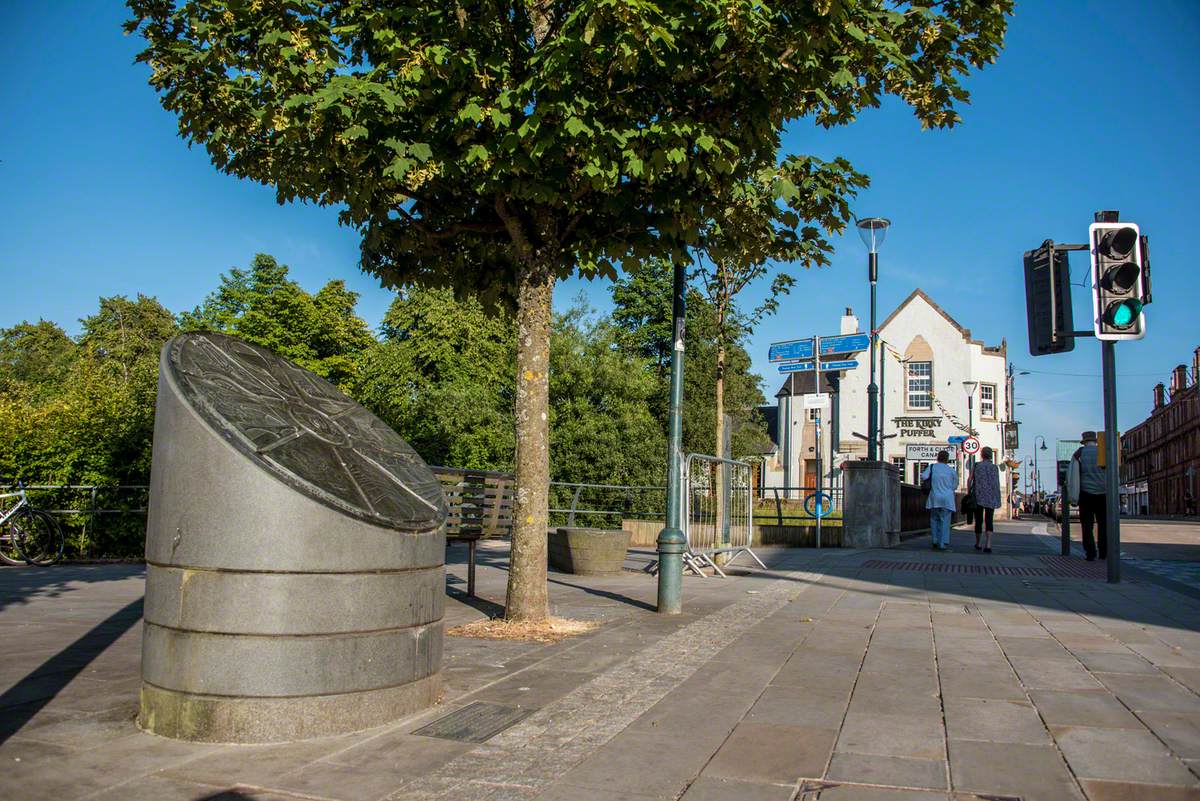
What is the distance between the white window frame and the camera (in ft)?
152

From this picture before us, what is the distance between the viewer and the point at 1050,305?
411 inches

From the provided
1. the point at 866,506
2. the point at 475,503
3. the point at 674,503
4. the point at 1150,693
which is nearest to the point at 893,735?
the point at 1150,693

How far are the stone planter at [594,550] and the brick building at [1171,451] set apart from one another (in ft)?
247

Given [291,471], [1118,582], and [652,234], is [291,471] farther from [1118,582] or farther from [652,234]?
[1118,582]

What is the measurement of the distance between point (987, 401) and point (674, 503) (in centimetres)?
4332

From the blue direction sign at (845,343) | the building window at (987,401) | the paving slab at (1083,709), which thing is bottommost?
the paving slab at (1083,709)

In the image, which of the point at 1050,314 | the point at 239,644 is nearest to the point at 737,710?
the point at 239,644

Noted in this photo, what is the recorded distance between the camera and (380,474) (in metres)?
4.82

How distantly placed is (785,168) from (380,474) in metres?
4.08

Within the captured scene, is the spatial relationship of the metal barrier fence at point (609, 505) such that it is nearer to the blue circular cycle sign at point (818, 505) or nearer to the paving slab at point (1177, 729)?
the blue circular cycle sign at point (818, 505)

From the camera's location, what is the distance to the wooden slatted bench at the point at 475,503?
7984 mm

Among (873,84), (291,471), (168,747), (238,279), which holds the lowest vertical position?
(168,747)

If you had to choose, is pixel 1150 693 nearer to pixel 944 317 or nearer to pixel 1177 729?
pixel 1177 729

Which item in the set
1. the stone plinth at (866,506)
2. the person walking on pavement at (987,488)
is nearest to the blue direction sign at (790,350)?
the stone plinth at (866,506)
